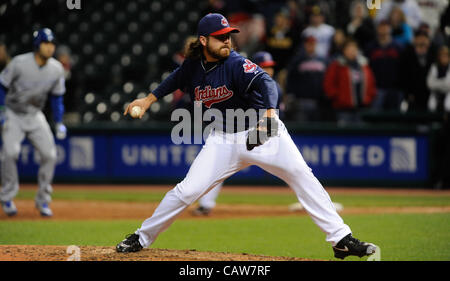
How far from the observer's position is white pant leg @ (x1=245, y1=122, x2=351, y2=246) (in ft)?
18.9

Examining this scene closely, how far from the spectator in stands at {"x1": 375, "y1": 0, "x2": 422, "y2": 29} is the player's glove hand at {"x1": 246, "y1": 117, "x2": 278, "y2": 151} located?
9.65 m

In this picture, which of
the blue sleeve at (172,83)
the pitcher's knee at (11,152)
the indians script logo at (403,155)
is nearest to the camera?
the blue sleeve at (172,83)

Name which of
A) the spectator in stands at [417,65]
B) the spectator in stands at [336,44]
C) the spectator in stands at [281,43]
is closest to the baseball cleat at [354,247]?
the spectator in stands at [417,65]

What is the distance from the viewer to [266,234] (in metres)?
8.45

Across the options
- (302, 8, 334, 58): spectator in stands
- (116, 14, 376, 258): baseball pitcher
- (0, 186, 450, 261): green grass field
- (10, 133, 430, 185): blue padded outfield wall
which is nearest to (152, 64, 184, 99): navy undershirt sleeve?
(116, 14, 376, 258): baseball pitcher

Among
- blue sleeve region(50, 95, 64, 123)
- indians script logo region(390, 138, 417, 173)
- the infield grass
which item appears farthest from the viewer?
indians script logo region(390, 138, 417, 173)

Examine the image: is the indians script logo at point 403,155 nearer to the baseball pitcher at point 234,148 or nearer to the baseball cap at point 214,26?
the baseball pitcher at point 234,148

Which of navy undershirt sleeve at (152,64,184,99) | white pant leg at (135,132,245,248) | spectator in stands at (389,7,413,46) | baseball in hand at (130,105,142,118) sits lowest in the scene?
white pant leg at (135,132,245,248)

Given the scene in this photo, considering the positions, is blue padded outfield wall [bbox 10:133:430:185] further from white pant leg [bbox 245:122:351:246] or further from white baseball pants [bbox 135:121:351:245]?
white pant leg [bbox 245:122:351:246]

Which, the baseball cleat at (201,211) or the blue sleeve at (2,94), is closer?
the blue sleeve at (2,94)

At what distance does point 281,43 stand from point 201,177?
892 centimetres

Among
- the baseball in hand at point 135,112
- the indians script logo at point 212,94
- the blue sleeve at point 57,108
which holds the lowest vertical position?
the blue sleeve at point 57,108

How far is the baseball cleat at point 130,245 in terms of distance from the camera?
238 inches
